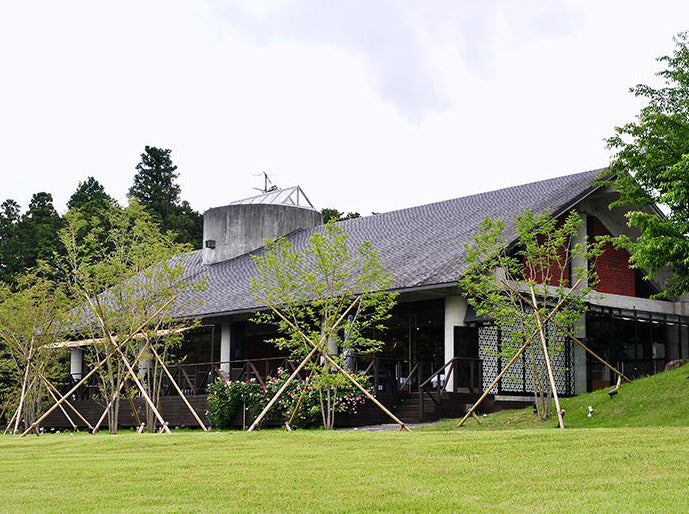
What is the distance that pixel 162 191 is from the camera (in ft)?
185

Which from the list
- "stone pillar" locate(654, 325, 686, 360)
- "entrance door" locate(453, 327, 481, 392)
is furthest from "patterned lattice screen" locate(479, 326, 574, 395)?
"stone pillar" locate(654, 325, 686, 360)

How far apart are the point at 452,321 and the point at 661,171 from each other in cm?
510

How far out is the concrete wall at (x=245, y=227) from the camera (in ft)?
92.6

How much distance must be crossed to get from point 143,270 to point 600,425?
9514mm

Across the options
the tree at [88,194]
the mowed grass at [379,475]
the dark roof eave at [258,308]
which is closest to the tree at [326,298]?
the dark roof eave at [258,308]

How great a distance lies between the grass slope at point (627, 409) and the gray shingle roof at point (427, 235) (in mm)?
2973

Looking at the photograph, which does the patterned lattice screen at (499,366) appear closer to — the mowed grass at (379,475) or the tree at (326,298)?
the tree at (326,298)

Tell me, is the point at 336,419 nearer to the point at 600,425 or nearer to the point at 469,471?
the point at 600,425

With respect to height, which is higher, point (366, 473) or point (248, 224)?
point (248, 224)

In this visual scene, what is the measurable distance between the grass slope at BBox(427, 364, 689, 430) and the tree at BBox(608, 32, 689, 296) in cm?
188

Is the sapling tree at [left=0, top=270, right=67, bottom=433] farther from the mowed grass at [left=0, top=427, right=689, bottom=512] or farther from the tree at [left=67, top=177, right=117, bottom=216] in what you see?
the tree at [left=67, top=177, right=117, bottom=216]

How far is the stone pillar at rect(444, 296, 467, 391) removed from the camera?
1806 centimetres

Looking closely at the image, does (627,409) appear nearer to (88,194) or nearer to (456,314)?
(456,314)

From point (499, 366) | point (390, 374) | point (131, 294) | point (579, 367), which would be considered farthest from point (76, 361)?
point (579, 367)
